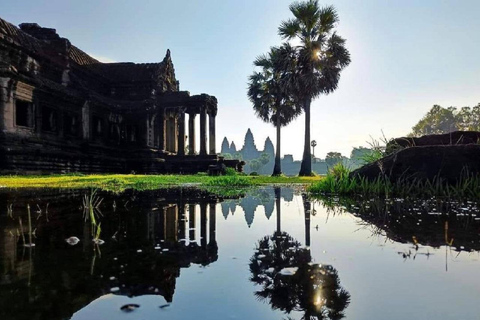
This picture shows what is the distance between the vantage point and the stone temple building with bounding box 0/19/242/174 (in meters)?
16.5

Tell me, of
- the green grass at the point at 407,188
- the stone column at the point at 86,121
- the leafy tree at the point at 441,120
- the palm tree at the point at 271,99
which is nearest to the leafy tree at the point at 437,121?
the leafy tree at the point at 441,120

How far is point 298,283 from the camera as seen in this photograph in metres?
1.87

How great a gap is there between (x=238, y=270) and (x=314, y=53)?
27.2 metres

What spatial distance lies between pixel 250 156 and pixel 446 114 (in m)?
88.1

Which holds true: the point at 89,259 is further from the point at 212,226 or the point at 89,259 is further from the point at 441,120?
the point at 441,120

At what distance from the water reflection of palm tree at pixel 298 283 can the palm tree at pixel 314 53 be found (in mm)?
25291

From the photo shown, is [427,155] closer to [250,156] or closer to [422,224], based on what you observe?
[422,224]

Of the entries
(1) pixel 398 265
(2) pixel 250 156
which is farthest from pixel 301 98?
(2) pixel 250 156

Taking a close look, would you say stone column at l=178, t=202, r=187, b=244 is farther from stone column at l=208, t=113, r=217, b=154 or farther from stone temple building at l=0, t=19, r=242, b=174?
stone column at l=208, t=113, r=217, b=154

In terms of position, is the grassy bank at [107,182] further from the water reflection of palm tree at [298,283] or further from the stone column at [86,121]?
the stone column at [86,121]

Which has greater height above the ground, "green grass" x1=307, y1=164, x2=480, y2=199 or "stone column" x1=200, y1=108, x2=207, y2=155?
"stone column" x1=200, y1=108, x2=207, y2=155

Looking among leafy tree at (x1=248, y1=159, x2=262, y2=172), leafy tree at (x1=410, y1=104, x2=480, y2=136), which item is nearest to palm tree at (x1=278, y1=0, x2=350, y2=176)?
leafy tree at (x1=410, y1=104, x2=480, y2=136)

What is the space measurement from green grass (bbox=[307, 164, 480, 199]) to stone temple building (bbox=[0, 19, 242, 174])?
13.7m

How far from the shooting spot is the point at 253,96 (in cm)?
3550
